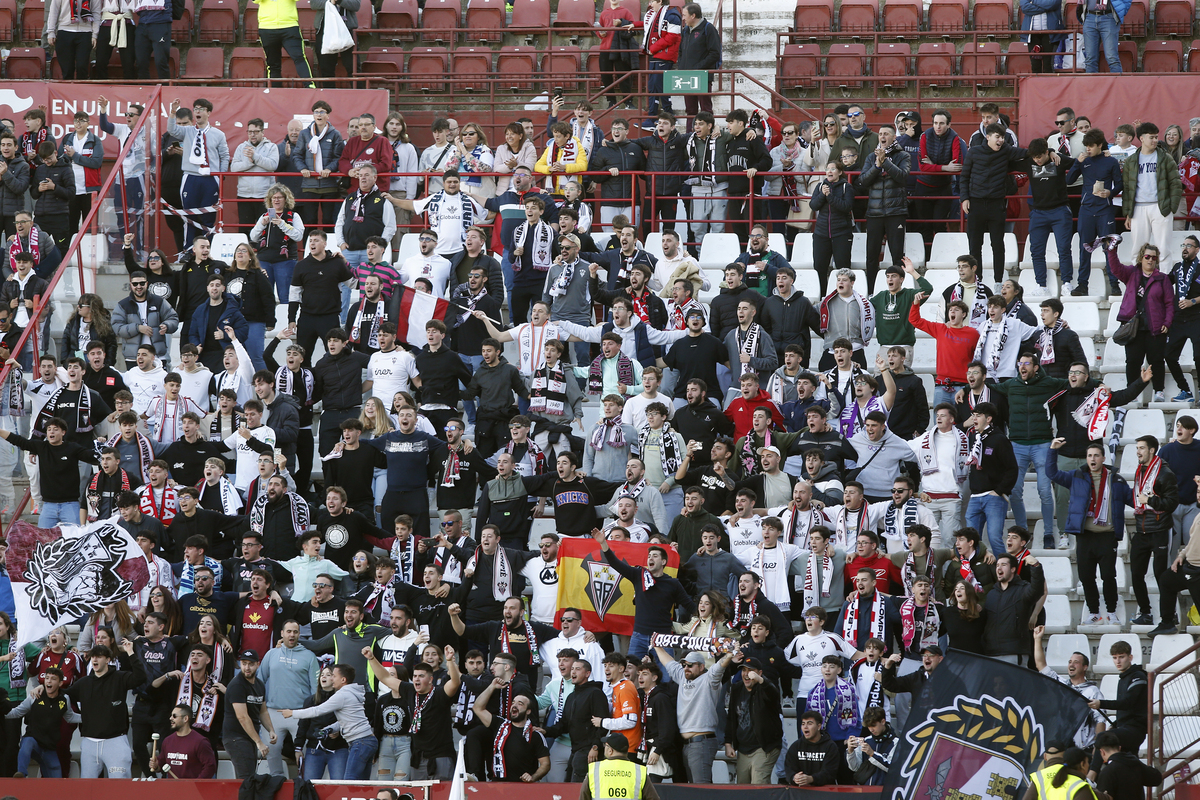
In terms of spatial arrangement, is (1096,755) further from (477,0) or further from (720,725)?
(477,0)

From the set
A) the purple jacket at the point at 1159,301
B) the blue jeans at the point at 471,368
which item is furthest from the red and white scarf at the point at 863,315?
the blue jeans at the point at 471,368

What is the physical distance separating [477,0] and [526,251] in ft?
28.3

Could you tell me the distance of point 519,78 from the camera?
23109mm

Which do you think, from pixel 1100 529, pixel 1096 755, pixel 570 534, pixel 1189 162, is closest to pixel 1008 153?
pixel 1189 162

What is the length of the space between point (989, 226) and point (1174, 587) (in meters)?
5.31

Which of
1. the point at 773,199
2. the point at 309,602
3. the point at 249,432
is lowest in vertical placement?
the point at 309,602

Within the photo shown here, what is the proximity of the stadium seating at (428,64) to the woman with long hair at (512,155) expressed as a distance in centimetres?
473

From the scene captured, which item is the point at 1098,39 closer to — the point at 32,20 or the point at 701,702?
the point at 701,702

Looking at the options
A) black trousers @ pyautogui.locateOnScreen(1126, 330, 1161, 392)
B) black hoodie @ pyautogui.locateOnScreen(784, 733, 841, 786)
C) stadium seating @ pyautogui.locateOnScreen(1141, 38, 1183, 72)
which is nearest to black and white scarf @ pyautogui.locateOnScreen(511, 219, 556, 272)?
black trousers @ pyautogui.locateOnScreen(1126, 330, 1161, 392)

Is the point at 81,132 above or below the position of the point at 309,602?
above

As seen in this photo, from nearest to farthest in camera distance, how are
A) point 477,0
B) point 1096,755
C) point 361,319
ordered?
point 1096,755, point 361,319, point 477,0

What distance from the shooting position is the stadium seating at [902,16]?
78.6 ft

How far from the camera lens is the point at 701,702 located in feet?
43.5

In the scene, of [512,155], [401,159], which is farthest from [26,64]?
[512,155]
